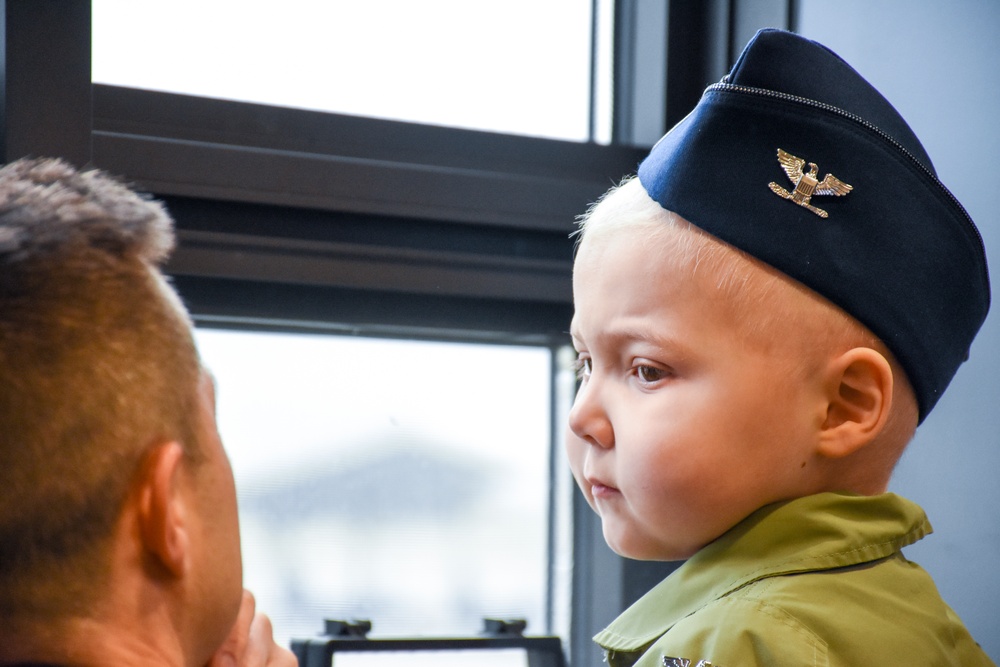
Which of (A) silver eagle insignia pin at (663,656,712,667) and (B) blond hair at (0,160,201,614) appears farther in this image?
(A) silver eagle insignia pin at (663,656,712,667)

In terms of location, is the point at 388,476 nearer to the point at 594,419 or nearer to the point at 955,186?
the point at 594,419

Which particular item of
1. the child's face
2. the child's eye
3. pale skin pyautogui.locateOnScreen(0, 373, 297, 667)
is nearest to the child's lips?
the child's face

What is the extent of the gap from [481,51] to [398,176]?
0.26m

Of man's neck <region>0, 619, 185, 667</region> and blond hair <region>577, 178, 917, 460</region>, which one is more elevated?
blond hair <region>577, 178, 917, 460</region>

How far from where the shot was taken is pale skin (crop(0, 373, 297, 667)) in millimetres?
629

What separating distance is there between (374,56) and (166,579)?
86cm

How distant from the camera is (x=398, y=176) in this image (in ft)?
4.15

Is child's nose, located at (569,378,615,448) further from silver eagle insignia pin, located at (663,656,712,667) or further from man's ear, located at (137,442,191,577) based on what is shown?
man's ear, located at (137,442,191,577)

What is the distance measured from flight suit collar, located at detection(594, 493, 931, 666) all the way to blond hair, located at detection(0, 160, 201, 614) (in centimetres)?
45

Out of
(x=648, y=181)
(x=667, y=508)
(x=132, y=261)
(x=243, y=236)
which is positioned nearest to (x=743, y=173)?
(x=648, y=181)

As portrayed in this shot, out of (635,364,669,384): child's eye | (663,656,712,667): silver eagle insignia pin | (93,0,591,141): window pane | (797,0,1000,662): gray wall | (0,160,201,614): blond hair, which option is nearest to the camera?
(0,160,201,614): blond hair

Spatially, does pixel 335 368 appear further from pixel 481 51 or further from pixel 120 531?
pixel 120 531

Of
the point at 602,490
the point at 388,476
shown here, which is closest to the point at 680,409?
the point at 602,490

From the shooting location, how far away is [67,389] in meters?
0.61
